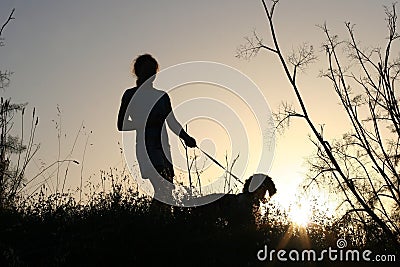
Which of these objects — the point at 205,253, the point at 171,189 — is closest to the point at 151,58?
the point at 171,189

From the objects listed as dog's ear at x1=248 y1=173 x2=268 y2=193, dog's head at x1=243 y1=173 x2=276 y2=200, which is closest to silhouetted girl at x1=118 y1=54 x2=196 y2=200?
dog's head at x1=243 y1=173 x2=276 y2=200

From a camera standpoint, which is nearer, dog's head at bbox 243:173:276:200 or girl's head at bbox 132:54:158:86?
girl's head at bbox 132:54:158:86

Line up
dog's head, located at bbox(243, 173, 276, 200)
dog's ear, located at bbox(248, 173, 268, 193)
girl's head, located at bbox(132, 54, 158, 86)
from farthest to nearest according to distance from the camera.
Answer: dog's ear, located at bbox(248, 173, 268, 193) → dog's head, located at bbox(243, 173, 276, 200) → girl's head, located at bbox(132, 54, 158, 86)

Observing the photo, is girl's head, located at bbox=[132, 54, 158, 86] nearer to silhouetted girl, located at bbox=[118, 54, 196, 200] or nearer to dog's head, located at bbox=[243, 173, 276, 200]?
silhouetted girl, located at bbox=[118, 54, 196, 200]

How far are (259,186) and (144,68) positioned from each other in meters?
2.62

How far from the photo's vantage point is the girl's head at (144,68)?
7.56 meters

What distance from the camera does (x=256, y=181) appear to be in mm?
9195

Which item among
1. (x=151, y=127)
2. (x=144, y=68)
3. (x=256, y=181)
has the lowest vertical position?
(x=151, y=127)

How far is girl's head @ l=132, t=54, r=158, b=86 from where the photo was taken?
7.56 meters

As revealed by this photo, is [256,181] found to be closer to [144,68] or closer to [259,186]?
[259,186]

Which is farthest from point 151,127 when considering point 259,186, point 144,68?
point 259,186

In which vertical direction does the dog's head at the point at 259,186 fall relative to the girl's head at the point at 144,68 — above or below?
below

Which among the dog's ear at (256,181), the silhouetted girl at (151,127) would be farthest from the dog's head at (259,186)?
the silhouetted girl at (151,127)

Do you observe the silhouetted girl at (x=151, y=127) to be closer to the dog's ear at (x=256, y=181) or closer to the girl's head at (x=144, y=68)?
the girl's head at (x=144, y=68)
